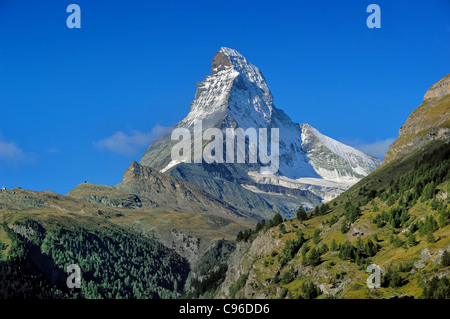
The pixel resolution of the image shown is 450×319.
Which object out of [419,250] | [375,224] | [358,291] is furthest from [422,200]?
[358,291]

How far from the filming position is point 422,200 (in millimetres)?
195500

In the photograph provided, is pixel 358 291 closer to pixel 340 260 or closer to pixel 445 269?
pixel 445 269

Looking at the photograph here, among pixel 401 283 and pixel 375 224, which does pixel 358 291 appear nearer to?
pixel 401 283
